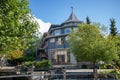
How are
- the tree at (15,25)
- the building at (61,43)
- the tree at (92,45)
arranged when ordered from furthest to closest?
the building at (61,43), the tree at (92,45), the tree at (15,25)

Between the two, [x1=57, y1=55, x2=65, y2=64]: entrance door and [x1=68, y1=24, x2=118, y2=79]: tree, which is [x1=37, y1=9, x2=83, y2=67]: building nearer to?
[x1=57, y1=55, x2=65, y2=64]: entrance door

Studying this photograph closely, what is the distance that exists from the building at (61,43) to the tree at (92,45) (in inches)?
697

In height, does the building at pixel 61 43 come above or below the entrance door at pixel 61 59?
above

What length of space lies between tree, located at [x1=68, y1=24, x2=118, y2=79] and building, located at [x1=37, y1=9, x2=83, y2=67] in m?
17.7

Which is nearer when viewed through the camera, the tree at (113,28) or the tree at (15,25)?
the tree at (15,25)

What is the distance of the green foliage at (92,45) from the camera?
95.1 feet

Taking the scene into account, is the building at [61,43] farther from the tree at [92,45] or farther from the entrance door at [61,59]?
the tree at [92,45]

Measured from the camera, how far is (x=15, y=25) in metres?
14.3

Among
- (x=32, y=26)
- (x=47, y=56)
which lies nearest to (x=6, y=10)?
(x=32, y=26)

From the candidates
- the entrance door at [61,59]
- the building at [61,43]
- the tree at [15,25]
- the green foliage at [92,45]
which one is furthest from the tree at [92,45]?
the entrance door at [61,59]

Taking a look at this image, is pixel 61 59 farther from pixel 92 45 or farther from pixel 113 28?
pixel 92 45

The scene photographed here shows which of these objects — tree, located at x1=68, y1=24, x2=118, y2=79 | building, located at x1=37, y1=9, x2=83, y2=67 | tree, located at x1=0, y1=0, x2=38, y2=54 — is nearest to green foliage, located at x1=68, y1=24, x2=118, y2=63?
tree, located at x1=68, y1=24, x2=118, y2=79

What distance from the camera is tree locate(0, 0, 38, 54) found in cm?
1359

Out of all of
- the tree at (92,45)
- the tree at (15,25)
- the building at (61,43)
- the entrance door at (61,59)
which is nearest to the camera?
the tree at (15,25)
